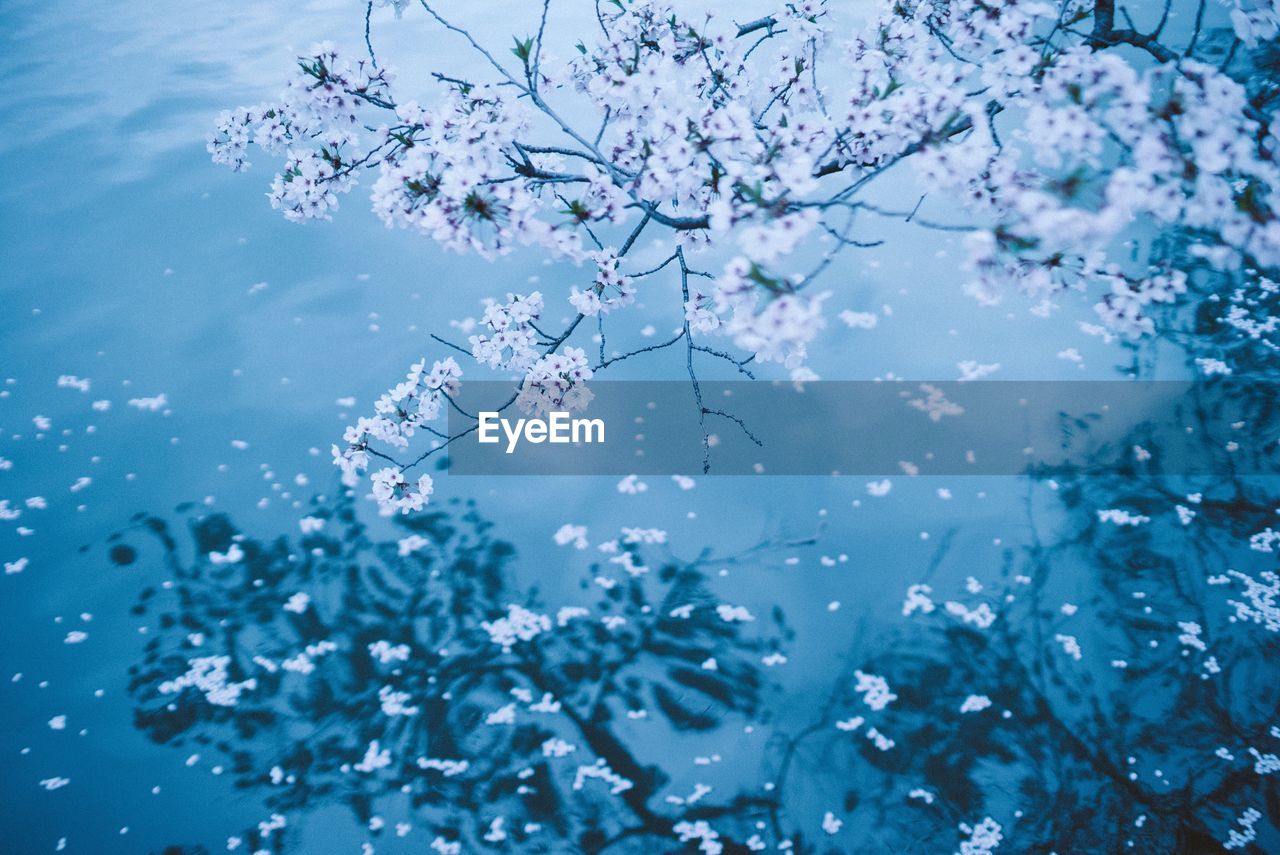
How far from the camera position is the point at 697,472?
277 inches

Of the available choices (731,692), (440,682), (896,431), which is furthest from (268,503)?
Result: (896,431)

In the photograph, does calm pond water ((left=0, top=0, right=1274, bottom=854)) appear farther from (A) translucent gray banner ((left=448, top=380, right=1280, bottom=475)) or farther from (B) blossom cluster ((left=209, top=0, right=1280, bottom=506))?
(B) blossom cluster ((left=209, top=0, right=1280, bottom=506))

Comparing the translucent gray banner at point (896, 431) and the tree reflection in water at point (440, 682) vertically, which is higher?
the translucent gray banner at point (896, 431)

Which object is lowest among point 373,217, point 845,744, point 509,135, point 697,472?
point 845,744

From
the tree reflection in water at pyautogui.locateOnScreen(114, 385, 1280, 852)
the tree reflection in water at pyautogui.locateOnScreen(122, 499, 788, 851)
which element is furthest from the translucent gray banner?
the tree reflection in water at pyautogui.locateOnScreen(122, 499, 788, 851)

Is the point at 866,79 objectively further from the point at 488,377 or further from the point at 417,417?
the point at 488,377

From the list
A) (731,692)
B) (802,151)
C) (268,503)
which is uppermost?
(802,151)

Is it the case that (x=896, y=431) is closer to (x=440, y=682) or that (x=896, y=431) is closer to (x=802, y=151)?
(x=802, y=151)

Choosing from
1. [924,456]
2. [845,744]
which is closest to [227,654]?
[845,744]

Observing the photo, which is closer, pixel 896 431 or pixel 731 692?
pixel 731 692

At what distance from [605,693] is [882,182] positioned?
29.0ft

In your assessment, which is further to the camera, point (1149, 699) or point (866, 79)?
point (1149, 699)

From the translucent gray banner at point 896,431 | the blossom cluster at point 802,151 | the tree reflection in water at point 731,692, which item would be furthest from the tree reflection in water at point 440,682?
the blossom cluster at point 802,151

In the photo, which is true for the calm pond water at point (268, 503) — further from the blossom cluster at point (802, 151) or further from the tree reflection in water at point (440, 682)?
the blossom cluster at point (802, 151)
